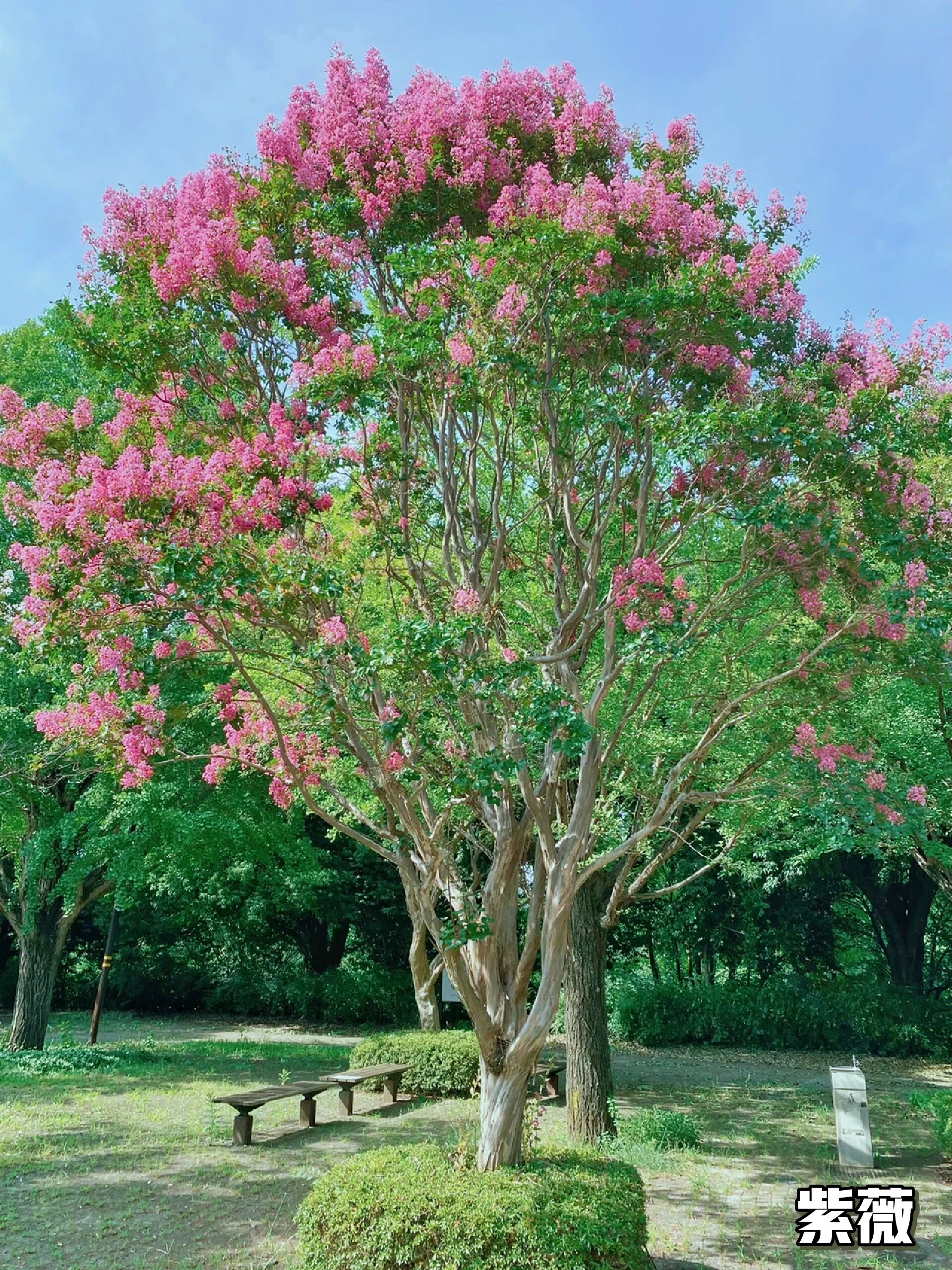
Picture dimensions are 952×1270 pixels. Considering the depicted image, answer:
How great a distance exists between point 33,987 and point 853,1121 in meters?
10.7

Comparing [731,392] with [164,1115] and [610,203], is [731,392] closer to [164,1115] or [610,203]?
[610,203]

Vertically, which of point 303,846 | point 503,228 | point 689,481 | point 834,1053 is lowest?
point 834,1053

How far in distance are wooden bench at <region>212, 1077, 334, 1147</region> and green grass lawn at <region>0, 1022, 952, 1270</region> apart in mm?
152

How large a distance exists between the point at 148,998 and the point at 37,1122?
15.0 metres

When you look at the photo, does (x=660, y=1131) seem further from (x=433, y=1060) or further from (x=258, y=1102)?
(x=258, y=1102)

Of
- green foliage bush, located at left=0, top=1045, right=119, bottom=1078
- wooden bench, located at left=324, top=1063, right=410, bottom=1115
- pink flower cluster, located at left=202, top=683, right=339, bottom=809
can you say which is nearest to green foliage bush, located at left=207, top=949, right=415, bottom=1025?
green foliage bush, located at left=0, top=1045, right=119, bottom=1078

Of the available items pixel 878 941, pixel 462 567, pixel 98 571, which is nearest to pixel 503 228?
pixel 462 567

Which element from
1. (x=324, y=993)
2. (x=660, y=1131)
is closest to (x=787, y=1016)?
(x=324, y=993)

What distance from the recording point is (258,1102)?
7.98 m

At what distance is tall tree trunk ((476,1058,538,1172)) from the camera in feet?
16.5

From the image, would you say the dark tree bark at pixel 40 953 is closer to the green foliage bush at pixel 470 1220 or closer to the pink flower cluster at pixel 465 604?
the green foliage bush at pixel 470 1220

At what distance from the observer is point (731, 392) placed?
5801 millimetres

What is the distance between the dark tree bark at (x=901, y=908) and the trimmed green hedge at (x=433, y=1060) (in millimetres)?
10215

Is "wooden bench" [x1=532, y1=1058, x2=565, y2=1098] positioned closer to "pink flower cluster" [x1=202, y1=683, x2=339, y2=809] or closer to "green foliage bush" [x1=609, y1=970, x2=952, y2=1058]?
"pink flower cluster" [x1=202, y1=683, x2=339, y2=809]
